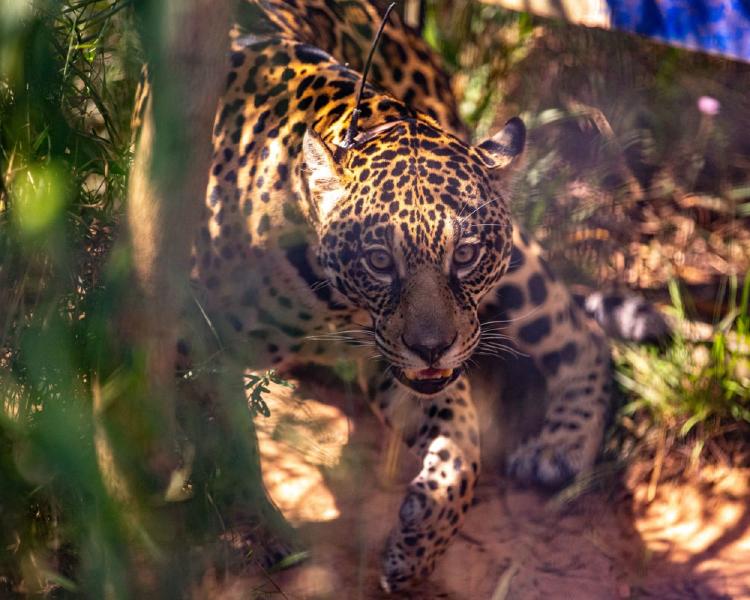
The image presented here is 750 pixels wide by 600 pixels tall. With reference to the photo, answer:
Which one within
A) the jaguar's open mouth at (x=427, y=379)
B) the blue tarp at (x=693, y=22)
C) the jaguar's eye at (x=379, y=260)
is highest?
the blue tarp at (x=693, y=22)

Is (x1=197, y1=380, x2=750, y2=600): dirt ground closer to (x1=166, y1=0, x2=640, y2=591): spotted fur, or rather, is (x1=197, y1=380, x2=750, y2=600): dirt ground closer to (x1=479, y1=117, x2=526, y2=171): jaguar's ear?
(x1=166, y1=0, x2=640, y2=591): spotted fur

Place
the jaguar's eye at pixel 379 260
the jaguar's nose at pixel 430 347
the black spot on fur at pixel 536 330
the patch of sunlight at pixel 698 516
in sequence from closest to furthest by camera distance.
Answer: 1. the jaguar's nose at pixel 430 347
2. the jaguar's eye at pixel 379 260
3. the patch of sunlight at pixel 698 516
4. the black spot on fur at pixel 536 330

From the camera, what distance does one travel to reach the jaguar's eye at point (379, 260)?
3475mm

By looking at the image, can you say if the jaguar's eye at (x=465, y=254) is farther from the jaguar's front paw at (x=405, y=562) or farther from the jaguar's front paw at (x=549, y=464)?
the jaguar's front paw at (x=549, y=464)

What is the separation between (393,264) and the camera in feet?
11.4

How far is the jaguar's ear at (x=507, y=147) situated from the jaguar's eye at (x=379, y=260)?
1.69ft

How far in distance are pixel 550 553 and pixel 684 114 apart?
2.65 metres

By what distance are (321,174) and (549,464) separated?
165 cm

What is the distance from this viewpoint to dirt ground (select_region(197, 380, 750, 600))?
12.6ft

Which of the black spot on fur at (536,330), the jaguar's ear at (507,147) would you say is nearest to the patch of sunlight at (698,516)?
the black spot on fur at (536,330)

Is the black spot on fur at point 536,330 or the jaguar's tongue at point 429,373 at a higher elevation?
the black spot on fur at point 536,330

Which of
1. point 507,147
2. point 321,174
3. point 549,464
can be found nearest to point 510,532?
point 549,464

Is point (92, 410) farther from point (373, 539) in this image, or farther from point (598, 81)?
point (598, 81)

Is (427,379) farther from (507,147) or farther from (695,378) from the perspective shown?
(695,378)
